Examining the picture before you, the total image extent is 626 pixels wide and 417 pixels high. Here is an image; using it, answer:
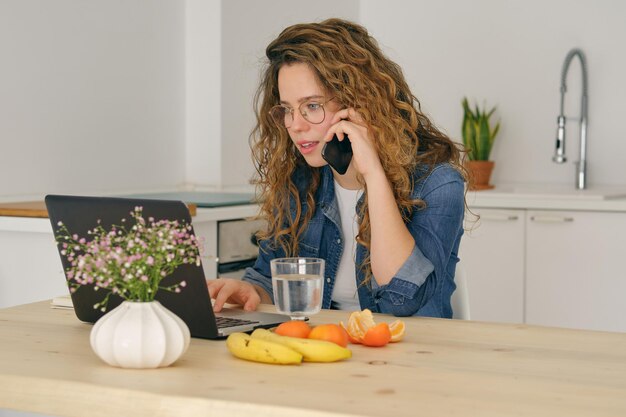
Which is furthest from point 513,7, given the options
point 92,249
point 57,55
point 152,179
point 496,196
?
point 92,249

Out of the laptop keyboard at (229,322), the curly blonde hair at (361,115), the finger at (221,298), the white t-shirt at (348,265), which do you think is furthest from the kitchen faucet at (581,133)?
the laptop keyboard at (229,322)

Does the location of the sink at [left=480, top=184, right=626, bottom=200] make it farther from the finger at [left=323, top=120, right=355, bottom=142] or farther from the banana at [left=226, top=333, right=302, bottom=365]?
the banana at [left=226, top=333, right=302, bottom=365]

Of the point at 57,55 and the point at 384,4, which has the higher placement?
the point at 384,4

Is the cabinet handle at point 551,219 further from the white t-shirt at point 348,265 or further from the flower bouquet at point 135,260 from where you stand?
the flower bouquet at point 135,260

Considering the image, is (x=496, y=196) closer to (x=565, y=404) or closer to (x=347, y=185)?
(x=347, y=185)

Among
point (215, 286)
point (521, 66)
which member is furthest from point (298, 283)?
point (521, 66)

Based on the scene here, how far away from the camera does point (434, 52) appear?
4570mm

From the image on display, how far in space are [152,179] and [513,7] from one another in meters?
1.82

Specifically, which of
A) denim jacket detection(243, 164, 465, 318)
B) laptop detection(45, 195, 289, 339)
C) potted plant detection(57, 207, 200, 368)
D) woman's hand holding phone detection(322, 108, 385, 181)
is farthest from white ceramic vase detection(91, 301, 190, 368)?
woman's hand holding phone detection(322, 108, 385, 181)

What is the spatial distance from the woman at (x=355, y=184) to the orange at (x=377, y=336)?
1.12 ft

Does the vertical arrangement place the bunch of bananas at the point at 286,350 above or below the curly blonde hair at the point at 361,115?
below

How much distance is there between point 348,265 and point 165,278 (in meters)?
0.72

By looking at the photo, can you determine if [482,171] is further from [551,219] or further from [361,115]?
[361,115]

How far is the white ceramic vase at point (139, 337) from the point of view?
1360 mm
